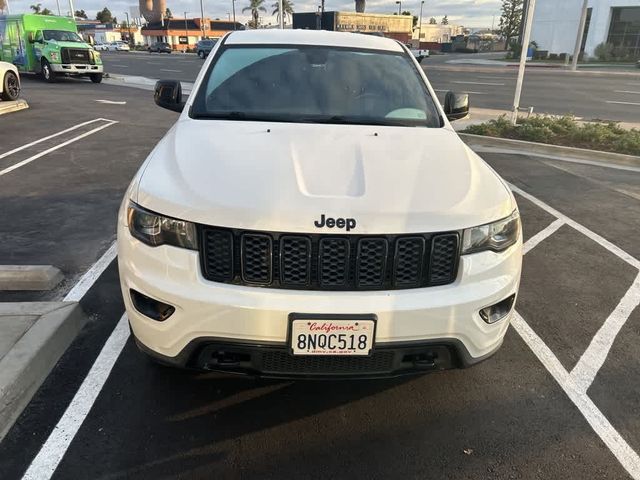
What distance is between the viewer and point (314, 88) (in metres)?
3.76

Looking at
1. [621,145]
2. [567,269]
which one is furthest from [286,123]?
[621,145]

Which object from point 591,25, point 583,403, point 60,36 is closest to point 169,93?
point 583,403

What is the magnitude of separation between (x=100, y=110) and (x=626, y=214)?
1230cm

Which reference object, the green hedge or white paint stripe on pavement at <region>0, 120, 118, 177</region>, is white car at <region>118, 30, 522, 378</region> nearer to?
white paint stripe on pavement at <region>0, 120, 118, 177</region>

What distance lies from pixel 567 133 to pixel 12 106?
1266 cm

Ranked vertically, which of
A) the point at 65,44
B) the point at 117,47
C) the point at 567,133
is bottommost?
the point at 567,133

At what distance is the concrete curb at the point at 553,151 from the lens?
926cm

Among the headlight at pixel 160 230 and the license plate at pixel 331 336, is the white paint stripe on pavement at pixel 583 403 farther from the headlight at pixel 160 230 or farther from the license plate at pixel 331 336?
the headlight at pixel 160 230

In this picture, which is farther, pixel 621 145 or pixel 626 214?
pixel 621 145

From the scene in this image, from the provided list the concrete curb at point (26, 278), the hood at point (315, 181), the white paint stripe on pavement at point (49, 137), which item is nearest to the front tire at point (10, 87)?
the white paint stripe on pavement at point (49, 137)

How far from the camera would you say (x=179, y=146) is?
2.97 meters

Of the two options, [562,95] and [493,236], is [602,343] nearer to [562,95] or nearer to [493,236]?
[493,236]

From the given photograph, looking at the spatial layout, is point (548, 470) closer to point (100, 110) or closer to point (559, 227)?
point (559, 227)

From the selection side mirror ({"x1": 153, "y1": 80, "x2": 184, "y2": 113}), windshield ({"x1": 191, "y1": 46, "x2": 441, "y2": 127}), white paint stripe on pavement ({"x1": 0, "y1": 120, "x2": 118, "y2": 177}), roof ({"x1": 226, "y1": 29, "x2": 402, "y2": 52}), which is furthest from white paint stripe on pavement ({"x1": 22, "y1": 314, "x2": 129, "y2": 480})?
white paint stripe on pavement ({"x1": 0, "y1": 120, "x2": 118, "y2": 177})
